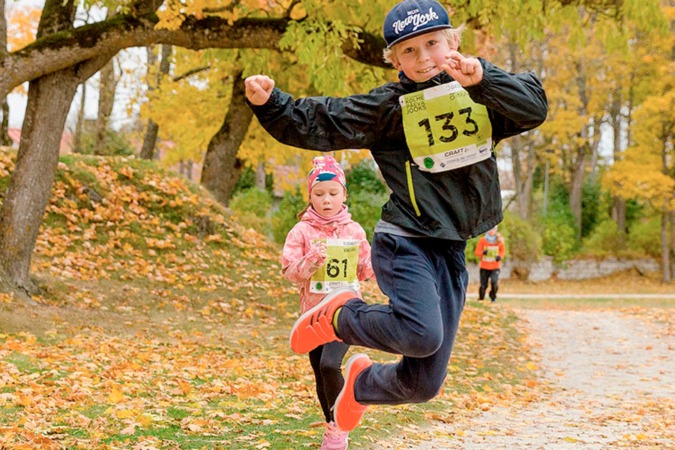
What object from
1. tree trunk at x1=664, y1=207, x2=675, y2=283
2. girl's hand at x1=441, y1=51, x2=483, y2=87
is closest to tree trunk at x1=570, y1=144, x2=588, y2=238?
tree trunk at x1=664, y1=207, x2=675, y2=283

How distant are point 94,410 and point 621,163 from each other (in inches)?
1041

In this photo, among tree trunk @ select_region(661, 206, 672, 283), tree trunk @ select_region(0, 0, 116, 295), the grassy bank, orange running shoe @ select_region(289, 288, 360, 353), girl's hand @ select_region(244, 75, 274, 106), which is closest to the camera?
girl's hand @ select_region(244, 75, 274, 106)

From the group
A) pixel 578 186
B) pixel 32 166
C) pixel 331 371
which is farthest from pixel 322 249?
pixel 578 186

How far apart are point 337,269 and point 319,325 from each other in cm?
71

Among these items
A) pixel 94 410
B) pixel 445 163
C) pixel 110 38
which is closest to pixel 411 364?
pixel 445 163

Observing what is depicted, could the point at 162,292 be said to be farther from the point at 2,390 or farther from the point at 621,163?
the point at 621,163

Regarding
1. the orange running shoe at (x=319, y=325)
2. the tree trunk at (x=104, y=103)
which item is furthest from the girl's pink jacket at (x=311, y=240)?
the tree trunk at (x=104, y=103)

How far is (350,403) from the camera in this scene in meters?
4.42

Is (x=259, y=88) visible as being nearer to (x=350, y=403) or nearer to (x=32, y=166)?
(x=350, y=403)

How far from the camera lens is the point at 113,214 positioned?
15.1 metres

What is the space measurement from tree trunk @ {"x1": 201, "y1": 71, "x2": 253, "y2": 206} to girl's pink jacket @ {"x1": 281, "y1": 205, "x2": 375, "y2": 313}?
38.8 feet

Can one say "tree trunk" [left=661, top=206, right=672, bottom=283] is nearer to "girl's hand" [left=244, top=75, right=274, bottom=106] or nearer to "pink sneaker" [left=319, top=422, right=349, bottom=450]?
"pink sneaker" [left=319, top=422, right=349, bottom=450]

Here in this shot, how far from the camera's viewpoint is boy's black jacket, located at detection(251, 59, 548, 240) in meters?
4.01

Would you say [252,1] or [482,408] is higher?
[252,1]
